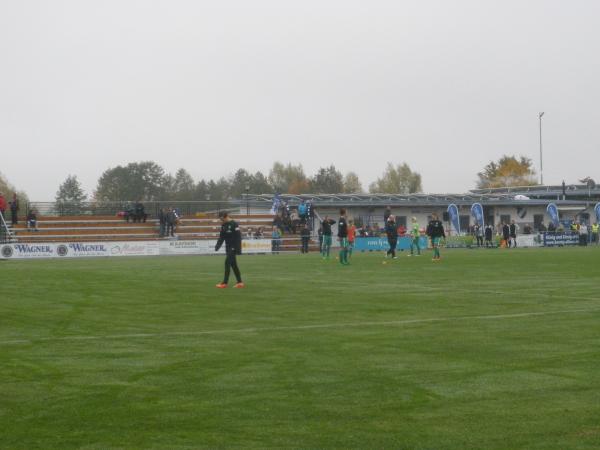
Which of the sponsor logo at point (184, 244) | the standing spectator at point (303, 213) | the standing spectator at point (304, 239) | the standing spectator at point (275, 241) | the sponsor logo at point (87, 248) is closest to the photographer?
the sponsor logo at point (87, 248)

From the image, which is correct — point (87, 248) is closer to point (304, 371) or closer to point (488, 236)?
point (488, 236)

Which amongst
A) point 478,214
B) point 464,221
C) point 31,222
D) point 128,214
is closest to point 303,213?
point 128,214

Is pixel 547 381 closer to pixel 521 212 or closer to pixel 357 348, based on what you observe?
pixel 357 348

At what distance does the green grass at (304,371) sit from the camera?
24.4ft

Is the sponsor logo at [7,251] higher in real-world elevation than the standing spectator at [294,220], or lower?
lower

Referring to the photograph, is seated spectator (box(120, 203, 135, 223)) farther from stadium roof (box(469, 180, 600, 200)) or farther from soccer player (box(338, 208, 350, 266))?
stadium roof (box(469, 180, 600, 200))

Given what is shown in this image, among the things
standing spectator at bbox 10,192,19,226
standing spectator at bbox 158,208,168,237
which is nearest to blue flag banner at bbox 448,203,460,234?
standing spectator at bbox 158,208,168,237

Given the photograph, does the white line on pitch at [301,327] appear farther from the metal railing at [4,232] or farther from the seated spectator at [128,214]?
the seated spectator at [128,214]

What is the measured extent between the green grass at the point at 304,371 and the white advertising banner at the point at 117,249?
116 ft

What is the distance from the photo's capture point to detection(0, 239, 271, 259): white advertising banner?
180 feet

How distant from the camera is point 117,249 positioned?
57.8m

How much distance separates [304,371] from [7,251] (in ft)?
154

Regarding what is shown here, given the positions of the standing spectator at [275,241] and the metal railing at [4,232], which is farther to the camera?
the standing spectator at [275,241]

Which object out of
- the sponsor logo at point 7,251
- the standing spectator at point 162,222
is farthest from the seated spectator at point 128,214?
the sponsor logo at point 7,251
